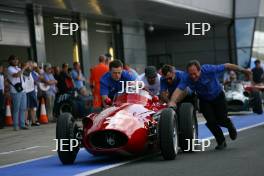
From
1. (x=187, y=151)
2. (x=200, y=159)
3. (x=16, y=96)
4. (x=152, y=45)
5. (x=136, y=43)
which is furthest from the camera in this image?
(x=152, y=45)

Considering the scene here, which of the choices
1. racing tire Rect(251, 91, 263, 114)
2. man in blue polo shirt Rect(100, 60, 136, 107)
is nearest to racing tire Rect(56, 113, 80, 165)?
man in blue polo shirt Rect(100, 60, 136, 107)

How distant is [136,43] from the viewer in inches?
1273

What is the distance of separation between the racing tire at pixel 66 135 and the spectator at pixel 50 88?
1041 cm

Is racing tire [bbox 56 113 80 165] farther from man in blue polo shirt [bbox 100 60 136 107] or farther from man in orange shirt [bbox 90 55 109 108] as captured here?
man in orange shirt [bbox 90 55 109 108]

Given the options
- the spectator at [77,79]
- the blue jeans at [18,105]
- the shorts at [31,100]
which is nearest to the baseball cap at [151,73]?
the blue jeans at [18,105]

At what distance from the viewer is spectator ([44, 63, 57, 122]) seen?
20.9 metres

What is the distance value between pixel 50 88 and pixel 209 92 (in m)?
10.3

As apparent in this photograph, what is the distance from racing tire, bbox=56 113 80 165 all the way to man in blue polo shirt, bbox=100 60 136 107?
129 centimetres

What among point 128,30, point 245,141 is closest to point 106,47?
point 128,30

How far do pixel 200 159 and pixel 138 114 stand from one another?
44.3 inches

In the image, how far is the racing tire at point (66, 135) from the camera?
1019cm

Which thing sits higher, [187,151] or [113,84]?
[113,84]

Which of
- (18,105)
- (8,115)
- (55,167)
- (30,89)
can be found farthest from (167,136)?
(8,115)

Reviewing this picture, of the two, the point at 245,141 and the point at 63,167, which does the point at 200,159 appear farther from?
the point at 245,141
